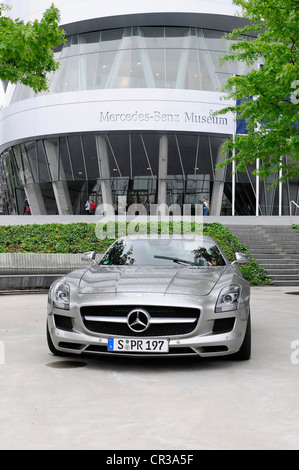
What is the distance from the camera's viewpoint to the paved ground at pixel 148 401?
3.04 meters

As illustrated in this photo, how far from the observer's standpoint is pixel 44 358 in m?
5.27

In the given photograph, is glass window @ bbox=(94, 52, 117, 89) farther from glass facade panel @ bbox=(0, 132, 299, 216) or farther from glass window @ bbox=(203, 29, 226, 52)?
glass window @ bbox=(203, 29, 226, 52)

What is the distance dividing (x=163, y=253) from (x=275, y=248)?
501 inches

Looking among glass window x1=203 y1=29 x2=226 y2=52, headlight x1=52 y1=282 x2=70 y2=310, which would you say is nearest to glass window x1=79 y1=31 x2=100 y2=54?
glass window x1=203 y1=29 x2=226 y2=52

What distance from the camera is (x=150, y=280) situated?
201 inches

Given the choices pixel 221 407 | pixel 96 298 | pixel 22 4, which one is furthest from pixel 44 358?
pixel 22 4

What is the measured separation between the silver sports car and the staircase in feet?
35.1

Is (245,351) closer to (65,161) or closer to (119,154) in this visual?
(119,154)

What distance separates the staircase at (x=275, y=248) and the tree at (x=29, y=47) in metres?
9.09

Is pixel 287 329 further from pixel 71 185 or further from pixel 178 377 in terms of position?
pixel 71 185

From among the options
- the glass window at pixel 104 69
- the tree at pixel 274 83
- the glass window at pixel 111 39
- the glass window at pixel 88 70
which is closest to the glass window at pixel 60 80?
the glass window at pixel 88 70

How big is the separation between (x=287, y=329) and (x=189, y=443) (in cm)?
444

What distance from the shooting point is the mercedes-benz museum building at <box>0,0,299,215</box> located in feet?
98.5

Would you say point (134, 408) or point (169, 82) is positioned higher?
point (169, 82)
